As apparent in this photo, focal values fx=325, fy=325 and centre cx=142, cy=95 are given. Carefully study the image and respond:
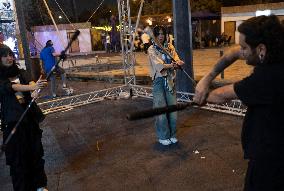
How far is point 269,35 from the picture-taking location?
1.96 metres

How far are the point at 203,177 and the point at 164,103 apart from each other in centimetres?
162

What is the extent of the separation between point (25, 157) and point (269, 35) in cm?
334

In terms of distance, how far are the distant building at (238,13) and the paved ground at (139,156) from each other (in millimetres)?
17669

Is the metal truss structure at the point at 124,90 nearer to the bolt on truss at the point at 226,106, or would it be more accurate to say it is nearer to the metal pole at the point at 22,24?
the bolt on truss at the point at 226,106

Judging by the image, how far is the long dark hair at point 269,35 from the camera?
1.96 m

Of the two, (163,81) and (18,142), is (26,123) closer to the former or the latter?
(18,142)

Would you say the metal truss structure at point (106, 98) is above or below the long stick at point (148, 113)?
below

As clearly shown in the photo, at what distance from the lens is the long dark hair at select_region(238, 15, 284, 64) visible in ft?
6.43

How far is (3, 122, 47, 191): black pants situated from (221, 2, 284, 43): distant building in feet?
70.1

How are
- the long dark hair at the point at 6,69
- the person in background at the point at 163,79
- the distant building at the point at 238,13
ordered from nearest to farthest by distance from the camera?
the long dark hair at the point at 6,69, the person in background at the point at 163,79, the distant building at the point at 238,13

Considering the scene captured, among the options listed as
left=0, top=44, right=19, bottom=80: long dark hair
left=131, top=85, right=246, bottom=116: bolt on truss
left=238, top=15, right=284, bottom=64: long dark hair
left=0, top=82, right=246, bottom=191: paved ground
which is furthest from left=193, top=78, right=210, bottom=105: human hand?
left=131, top=85, right=246, bottom=116: bolt on truss

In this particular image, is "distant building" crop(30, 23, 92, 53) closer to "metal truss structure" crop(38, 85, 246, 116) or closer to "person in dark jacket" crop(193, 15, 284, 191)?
"metal truss structure" crop(38, 85, 246, 116)

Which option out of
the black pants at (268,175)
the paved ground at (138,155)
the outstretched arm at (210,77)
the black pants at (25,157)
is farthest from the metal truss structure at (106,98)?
the black pants at (268,175)

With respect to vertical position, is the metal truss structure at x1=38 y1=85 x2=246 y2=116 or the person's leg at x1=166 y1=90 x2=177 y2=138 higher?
the person's leg at x1=166 y1=90 x2=177 y2=138
